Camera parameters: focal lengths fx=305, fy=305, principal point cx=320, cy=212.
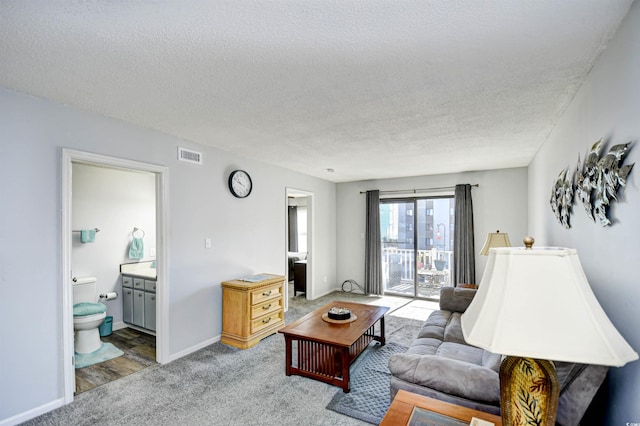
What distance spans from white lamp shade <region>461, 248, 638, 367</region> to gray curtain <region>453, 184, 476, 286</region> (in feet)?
15.2

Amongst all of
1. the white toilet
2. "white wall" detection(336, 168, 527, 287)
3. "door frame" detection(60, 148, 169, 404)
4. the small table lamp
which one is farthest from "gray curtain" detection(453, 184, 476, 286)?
the white toilet

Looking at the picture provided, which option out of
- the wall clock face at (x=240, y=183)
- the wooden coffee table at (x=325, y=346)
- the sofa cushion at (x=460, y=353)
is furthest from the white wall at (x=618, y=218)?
the wall clock face at (x=240, y=183)

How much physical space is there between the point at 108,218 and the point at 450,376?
4.40 m

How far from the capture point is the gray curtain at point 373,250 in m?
6.09

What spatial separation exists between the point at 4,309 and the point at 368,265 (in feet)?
17.0

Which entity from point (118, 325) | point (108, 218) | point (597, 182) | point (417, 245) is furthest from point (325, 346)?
point (417, 245)

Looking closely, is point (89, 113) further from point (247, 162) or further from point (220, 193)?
point (247, 162)

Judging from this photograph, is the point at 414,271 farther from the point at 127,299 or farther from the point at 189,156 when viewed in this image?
the point at 127,299

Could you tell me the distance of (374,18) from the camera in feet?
4.61

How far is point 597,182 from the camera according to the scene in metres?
1.55

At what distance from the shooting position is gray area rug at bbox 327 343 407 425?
2301 mm

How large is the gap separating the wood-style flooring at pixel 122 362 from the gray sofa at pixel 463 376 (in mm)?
2602

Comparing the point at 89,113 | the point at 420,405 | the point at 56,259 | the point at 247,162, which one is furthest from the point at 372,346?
the point at 89,113

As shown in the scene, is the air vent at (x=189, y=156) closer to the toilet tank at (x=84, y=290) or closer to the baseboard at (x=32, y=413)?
the toilet tank at (x=84, y=290)
